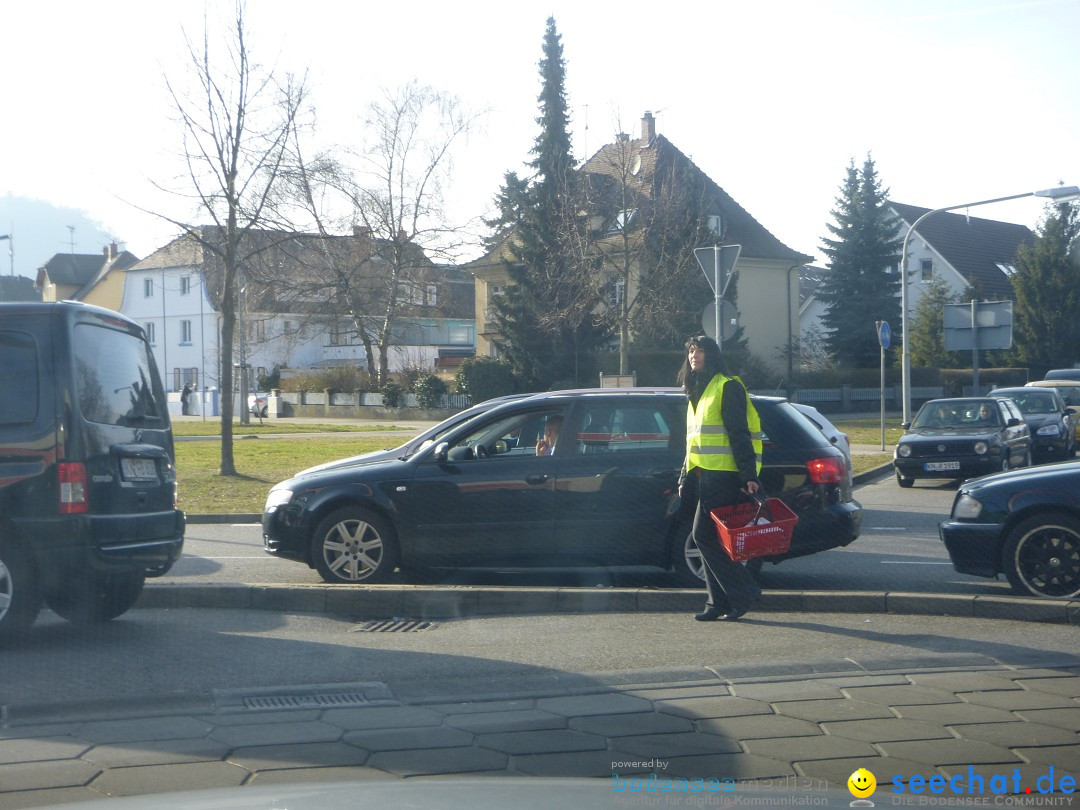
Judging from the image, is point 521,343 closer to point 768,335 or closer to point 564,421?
point 768,335

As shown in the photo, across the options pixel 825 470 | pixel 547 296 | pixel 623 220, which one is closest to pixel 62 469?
pixel 825 470

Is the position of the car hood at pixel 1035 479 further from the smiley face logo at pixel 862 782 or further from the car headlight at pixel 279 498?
the car headlight at pixel 279 498

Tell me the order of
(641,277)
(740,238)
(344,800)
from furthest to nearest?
1. (740,238)
2. (641,277)
3. (344,800)

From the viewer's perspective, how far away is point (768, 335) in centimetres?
5656

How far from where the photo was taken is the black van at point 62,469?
7145 millimetres

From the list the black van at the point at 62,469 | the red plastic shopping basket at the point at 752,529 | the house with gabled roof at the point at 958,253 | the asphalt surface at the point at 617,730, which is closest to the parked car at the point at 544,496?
the red plastic shopping basket at the point at 752,529

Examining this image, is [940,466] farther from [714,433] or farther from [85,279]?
[85,279]

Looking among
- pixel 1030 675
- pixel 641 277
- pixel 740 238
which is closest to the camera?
pixel 1030 675

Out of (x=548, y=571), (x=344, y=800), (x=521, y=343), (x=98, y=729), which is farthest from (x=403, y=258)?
(x=344, y=800)

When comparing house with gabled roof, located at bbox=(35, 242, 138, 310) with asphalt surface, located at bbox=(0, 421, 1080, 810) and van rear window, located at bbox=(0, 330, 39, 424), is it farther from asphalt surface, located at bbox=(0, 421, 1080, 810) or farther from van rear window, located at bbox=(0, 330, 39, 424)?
asphalt surface, located at bbox=(0, 421, 1080, 810)

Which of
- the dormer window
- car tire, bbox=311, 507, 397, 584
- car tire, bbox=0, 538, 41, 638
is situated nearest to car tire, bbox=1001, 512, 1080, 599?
car tire, bbox=311, 507, 397, 584

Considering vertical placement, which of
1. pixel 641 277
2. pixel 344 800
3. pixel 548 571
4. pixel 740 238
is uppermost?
pixel 740 238

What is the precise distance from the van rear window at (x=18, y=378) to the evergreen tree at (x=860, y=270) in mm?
50252

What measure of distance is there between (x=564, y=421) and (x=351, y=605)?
2.32 m
